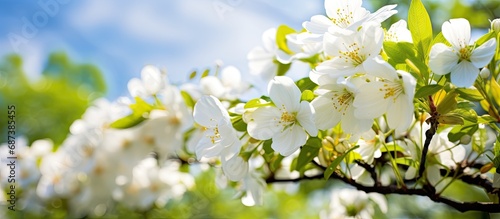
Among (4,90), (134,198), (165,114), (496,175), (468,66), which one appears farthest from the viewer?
(4,90)

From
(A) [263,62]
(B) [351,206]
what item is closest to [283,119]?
(A) [263,62]

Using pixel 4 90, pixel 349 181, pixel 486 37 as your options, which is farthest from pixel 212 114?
pixel 4 90

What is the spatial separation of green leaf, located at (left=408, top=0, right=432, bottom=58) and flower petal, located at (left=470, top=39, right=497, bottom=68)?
4 cm

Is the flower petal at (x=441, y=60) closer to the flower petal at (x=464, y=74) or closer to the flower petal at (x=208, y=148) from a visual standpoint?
the flower petal at (x=464, y=74)

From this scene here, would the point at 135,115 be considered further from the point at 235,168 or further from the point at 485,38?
the point at 485,38

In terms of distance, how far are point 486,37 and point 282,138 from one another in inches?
8.8

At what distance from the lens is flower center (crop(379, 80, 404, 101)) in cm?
51

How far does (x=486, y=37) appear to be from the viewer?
53cm

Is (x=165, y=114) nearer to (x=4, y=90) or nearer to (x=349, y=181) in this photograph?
(x=349, y=181)

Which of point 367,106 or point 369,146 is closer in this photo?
point 367,106

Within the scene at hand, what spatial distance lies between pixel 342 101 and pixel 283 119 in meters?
0.07

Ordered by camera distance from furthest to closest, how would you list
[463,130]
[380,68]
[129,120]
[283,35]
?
1. [129,120]
2. [283,35]
3. [463,130]
4. [380,68]

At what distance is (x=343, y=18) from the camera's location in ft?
1.97

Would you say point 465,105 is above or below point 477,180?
above
